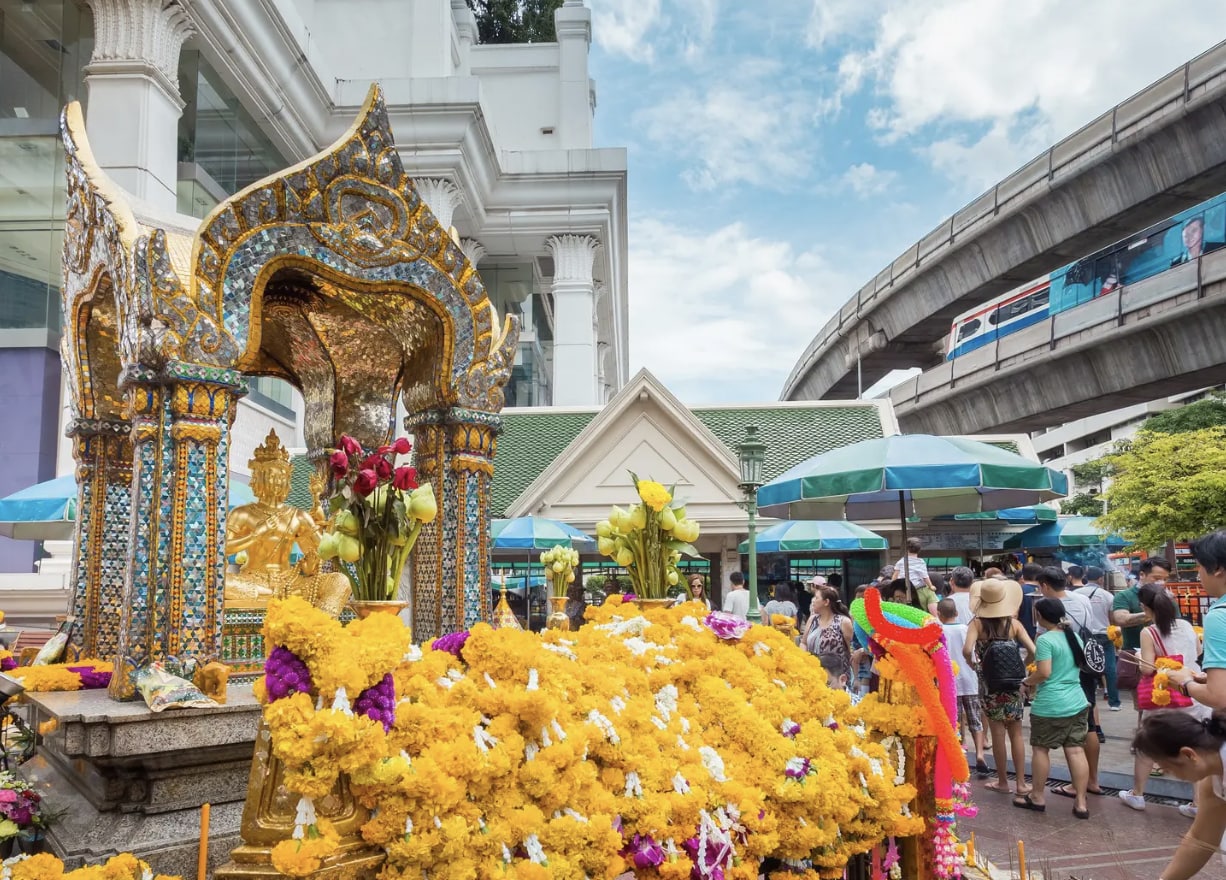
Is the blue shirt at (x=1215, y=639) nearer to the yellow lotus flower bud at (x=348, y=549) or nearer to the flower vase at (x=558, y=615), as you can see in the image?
the yellow lotus flower bud at (x=348, y=549)

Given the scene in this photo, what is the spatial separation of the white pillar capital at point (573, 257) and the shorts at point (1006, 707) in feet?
52.9

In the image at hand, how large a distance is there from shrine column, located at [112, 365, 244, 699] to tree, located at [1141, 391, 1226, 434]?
3301 centimetres

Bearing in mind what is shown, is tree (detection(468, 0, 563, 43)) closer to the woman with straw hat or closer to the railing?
the railing

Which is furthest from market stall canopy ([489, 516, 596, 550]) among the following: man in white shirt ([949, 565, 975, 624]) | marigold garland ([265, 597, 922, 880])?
marigold garland ([265, 597, 922, 880])

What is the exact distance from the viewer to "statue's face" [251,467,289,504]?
20.4 feet

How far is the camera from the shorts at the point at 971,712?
8.59m

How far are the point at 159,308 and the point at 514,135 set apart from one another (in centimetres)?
2360

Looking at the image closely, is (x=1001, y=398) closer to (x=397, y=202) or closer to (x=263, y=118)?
(x=263, y=118)

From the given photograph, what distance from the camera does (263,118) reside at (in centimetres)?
1664

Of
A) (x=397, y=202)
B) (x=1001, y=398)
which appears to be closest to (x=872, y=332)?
(x=1001, y=398)

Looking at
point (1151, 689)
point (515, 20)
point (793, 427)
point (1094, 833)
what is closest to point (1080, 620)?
point (1151, 689)

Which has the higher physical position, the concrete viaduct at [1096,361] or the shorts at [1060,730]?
the concrete viaduct at [1096,361]

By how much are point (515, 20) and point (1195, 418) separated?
29.2 meters

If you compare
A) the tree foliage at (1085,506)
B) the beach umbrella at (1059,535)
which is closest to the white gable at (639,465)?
the beach umbrella at (1059,535)
